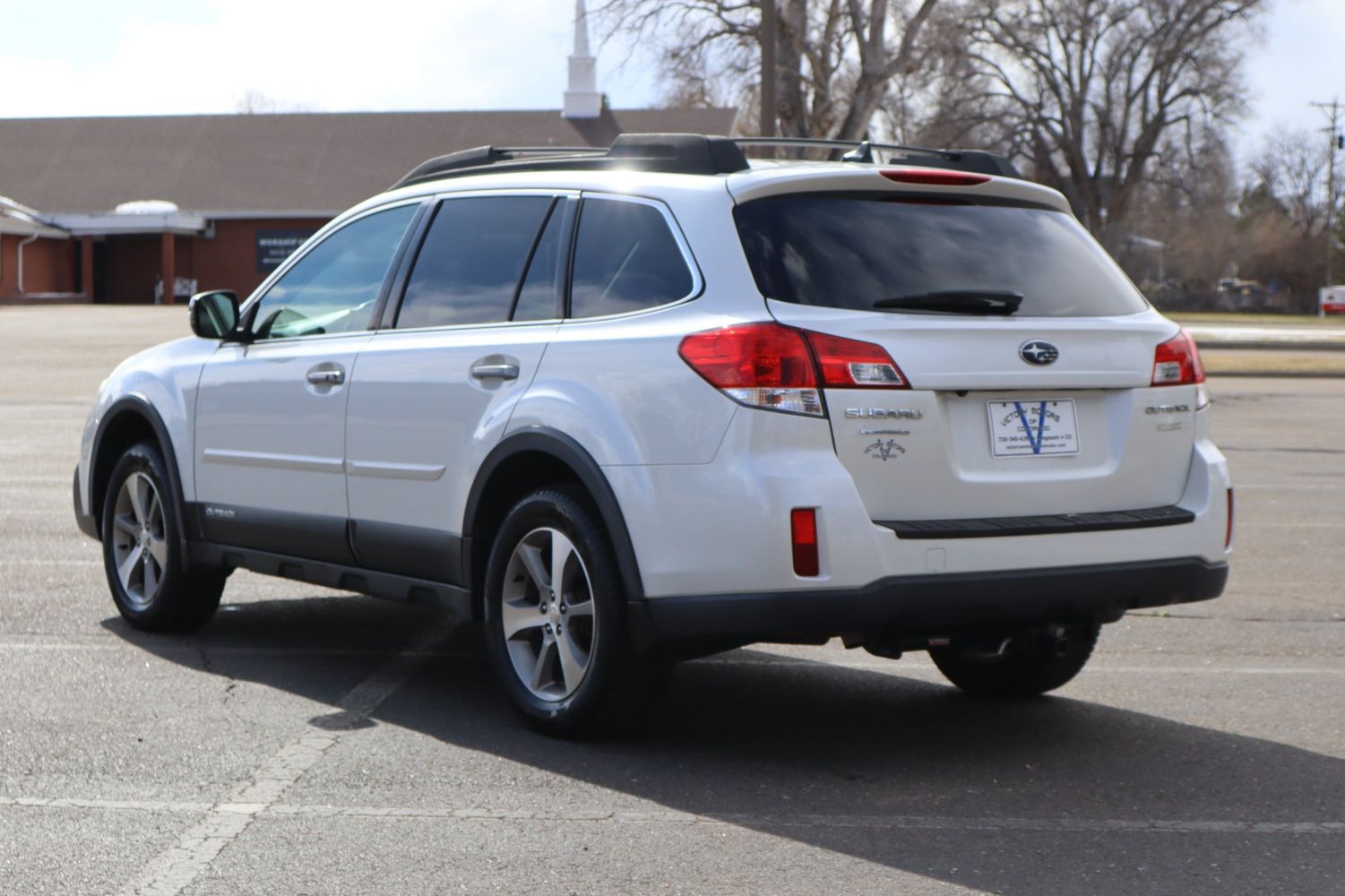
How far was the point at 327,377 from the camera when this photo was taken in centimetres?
657

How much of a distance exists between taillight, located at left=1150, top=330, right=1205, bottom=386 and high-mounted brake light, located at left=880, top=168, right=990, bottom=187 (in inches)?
31.2

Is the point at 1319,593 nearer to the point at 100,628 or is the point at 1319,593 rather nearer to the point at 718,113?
the point at 100,628

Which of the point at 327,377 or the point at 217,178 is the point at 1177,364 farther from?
the point at 217,178

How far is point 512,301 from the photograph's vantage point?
6.00 meters

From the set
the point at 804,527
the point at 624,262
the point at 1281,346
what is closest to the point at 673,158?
the point at 624,262

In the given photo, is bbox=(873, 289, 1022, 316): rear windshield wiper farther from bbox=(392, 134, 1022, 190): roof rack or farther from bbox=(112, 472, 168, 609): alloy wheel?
bbox=(112, 472, 168, 609): alloy wheel

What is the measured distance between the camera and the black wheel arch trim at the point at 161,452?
289 inches

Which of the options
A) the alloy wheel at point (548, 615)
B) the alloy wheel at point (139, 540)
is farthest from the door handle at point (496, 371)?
the alloy wheel at point (139, 540)

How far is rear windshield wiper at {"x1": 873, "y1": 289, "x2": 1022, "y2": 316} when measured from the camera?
17.1 ft

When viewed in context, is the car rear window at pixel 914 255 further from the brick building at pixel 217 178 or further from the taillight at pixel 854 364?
the brick building at pixel 217 178

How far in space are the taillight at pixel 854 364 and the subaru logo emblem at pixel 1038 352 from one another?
0.42 meters

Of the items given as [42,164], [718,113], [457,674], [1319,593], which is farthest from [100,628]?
[42,164]

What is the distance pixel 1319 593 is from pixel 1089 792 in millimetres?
4036

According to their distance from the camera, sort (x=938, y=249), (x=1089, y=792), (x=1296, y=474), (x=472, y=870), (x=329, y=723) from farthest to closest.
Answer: (x=1296, y=474) < (x=329, y=723) < (x=938, y=249) < (x=1089, y=792) < (x=472, y=870)
